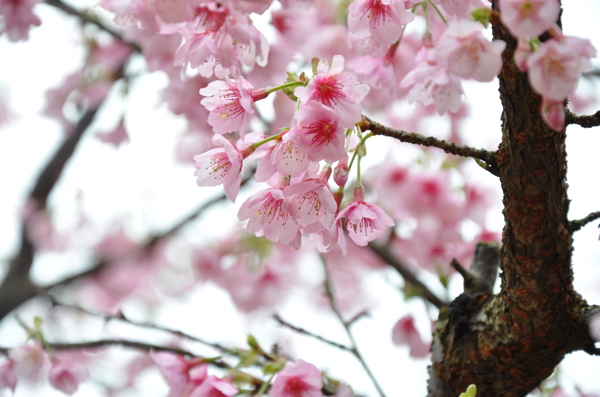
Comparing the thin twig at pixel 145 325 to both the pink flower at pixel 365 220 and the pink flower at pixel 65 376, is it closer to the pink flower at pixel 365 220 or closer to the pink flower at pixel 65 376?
the pink flower at pixel 65 376

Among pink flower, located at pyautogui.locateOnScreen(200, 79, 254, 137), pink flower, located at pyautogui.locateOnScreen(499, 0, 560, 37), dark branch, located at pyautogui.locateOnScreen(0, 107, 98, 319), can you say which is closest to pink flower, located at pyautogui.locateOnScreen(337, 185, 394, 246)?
pink flower, located at pyautogui.locateOnScreen(200, 79, 254, 137)

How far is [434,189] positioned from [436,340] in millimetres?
1050

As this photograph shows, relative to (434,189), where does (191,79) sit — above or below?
above

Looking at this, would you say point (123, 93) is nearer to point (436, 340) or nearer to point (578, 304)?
point (436, 340)

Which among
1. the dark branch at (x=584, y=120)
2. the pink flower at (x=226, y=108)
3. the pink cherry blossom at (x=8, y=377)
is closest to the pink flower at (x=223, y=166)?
the pink flower at (x=226, y=108)

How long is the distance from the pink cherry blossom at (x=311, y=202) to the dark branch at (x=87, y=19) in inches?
49.7

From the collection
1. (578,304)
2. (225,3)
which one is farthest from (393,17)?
(578,304)

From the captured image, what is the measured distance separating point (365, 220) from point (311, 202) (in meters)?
0.15

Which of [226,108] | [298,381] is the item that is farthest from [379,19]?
[298,381]

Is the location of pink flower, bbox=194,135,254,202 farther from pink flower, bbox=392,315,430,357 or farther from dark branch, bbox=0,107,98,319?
dark branch, bbox=0,107,98,319

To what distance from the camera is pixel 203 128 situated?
1885 mm

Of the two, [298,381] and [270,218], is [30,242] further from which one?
[270,218]

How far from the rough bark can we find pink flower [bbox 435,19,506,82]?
0.15ft

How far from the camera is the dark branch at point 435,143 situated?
0.74 meters
